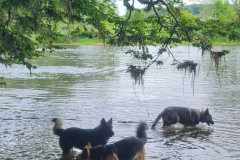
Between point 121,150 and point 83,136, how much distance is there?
1307 millimetres

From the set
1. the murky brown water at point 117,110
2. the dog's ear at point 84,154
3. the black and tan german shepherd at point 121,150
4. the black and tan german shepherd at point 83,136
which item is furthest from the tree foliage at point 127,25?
the dog's ear at point 84,154

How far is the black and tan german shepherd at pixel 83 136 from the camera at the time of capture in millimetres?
8820

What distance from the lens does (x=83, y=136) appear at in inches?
349

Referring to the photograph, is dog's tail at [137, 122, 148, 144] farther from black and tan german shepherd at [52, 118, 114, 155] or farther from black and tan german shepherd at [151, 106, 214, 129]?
black and tan german shepherd at [151, 106, 214, 129]

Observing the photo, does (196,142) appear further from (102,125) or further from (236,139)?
(102,125)

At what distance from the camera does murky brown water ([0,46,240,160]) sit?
997 centimetres

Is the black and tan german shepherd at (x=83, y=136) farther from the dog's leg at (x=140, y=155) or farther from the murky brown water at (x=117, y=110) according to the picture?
the dog's leg at (x=140, y=155)

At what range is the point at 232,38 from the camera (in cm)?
937

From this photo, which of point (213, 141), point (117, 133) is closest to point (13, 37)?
point (117, 133)

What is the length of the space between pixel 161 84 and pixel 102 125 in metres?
13.7

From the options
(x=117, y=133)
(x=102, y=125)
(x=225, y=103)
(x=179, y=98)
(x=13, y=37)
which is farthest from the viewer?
(x=179, y=98)

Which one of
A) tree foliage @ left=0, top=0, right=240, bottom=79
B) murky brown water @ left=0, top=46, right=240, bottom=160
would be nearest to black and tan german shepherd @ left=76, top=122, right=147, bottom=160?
murky brown water @ left=0, top=46, right=240, bottom=160

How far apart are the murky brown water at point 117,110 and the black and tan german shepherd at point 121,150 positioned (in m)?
1.31

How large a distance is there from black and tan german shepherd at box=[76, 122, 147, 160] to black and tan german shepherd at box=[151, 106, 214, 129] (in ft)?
12.5
